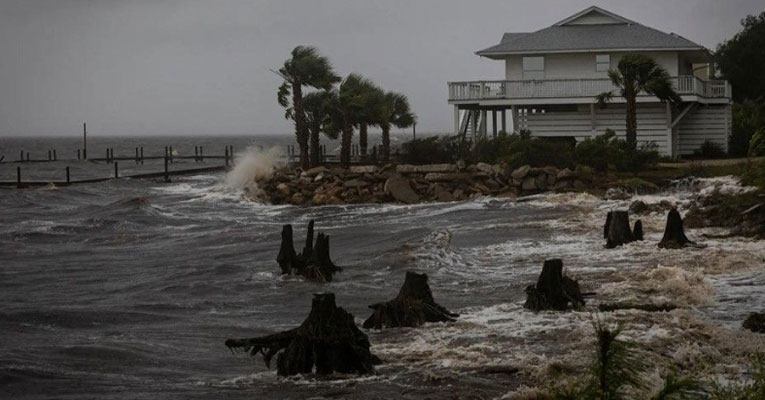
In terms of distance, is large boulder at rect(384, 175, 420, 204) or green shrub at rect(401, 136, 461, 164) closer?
large boulder at rect(384, 175, 420, 204)

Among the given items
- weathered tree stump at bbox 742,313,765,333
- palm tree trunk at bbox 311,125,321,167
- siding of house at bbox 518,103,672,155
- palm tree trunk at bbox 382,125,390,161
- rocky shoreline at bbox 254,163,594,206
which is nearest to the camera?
weathered tree stump at bbox 742,313,765,333

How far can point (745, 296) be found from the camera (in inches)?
770

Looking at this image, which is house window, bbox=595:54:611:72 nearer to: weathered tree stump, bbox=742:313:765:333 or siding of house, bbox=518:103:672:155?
siding of house, bbox=518:103:672:155

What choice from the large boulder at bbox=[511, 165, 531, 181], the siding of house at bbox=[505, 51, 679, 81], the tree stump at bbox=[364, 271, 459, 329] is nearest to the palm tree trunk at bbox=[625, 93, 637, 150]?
the large boulder at bbox=[511, 165, 531, 181]

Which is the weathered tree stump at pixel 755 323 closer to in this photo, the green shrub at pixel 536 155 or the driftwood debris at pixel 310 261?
the driftwood debris at pixel 310 261

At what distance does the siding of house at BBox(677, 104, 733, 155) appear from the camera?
174 feet

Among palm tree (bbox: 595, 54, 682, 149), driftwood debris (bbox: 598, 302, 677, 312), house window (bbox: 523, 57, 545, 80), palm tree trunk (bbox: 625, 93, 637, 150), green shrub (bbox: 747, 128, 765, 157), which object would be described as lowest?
driftwood debris (bbox: 598, 302, 677, 312)

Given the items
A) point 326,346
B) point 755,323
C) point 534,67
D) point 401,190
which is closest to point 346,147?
point 401,190

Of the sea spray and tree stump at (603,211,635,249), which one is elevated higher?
the sea spray

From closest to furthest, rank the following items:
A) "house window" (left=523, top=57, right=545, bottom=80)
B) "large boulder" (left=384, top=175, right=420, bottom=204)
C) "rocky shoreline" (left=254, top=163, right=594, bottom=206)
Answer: "rocky shoreline" (left=254, top=163, right=594, bottom=206), "large boulder" (left=384, top=175, right=420, bottom=204), "house window" (left=523, top=57, right=545, bottom=80)

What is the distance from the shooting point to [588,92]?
50.6 m

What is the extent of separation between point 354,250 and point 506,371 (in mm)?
16898

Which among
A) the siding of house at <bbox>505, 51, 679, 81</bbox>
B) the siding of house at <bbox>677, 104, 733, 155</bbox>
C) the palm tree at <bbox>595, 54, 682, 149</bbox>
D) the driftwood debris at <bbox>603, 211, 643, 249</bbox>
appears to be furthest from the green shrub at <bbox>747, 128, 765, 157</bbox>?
the siding of house at <bbox>505, 51, 679, 81</bbox>

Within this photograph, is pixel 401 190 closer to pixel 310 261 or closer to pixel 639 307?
pixel 310 261
